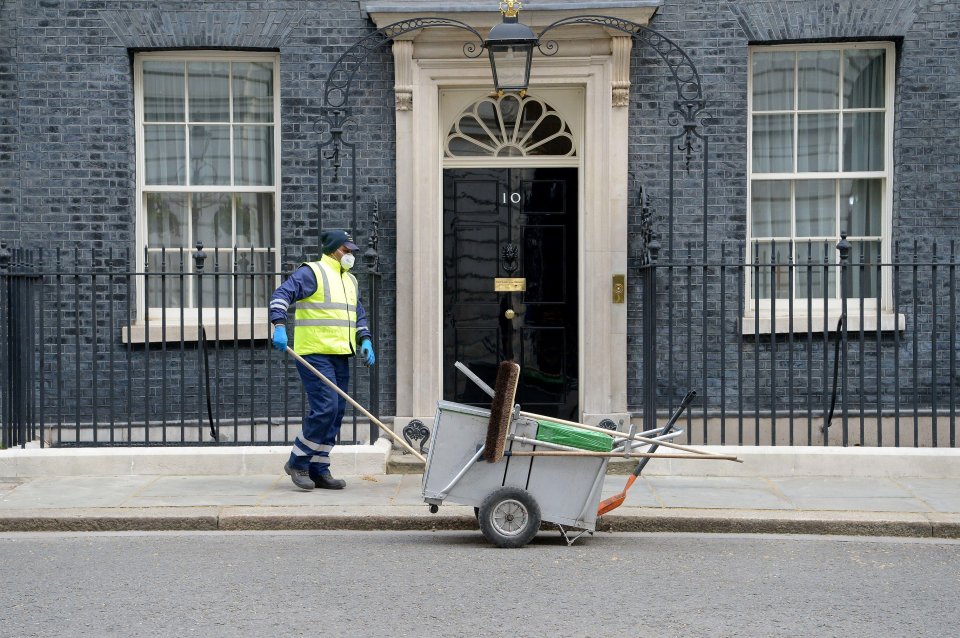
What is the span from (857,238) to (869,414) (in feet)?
4.93

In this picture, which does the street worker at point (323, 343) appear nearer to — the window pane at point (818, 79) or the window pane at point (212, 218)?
the window pane at point (212, 218)

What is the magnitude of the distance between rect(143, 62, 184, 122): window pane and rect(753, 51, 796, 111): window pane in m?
4.86

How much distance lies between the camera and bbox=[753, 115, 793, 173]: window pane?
1060 cm

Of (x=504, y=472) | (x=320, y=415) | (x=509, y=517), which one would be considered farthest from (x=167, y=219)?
(x=509, y=517)

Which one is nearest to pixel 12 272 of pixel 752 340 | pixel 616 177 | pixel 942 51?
pixel 616 177

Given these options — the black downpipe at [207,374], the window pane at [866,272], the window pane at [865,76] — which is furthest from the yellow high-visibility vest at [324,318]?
the window pane at [865,76]

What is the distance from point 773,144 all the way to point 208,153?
4.80 meters

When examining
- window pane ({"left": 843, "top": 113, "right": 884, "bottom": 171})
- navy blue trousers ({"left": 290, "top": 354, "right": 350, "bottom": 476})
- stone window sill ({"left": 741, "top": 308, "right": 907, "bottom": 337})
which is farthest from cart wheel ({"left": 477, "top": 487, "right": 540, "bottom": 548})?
window pane ({"left": 843, "top": 113, "right": 884, "bottom": 171})

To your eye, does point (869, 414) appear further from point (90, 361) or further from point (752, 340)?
point (90, 361)

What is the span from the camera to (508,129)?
10578mm

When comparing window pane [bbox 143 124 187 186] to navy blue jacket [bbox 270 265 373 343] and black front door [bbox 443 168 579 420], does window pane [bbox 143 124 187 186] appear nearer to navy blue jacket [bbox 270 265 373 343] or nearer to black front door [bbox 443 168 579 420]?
black front door [bbox 443 168 579 420]

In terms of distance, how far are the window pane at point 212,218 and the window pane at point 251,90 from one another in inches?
27.9

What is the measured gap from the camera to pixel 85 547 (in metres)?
7.20

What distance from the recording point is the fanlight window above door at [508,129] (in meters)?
10.6
